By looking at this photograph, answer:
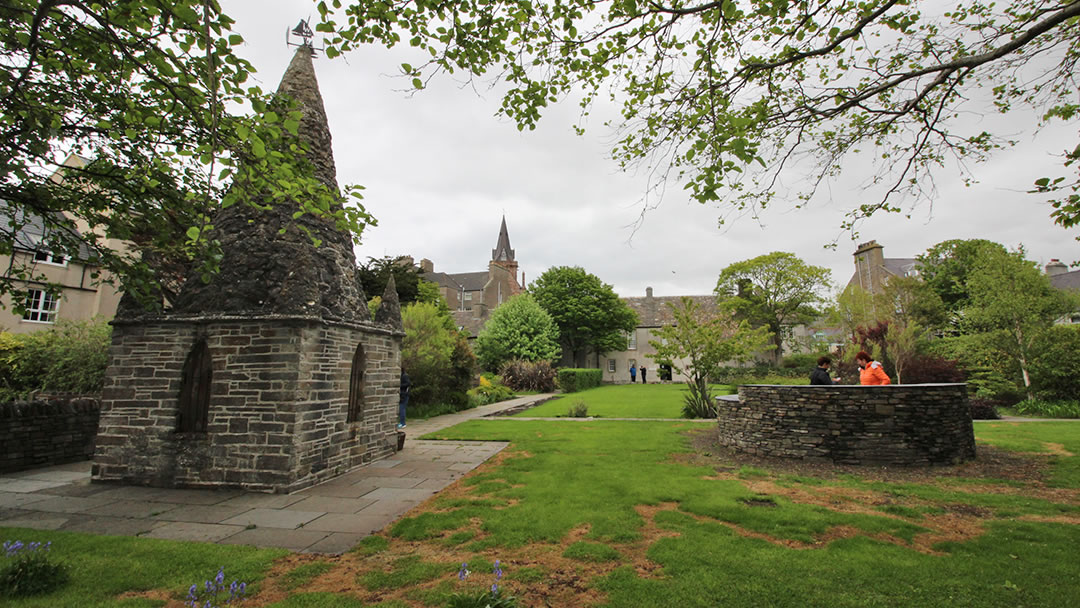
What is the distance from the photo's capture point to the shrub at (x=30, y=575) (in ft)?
12.1

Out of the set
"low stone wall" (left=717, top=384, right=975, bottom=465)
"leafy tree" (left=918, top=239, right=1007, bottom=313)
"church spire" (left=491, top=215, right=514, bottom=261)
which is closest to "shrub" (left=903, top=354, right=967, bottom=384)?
"low stone wall" (left=717, top=384, right=975, bottom=465)

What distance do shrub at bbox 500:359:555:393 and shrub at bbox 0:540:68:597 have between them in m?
26.0

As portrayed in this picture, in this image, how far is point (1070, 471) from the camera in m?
8.00

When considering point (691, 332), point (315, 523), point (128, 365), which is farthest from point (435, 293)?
point (315, 523)

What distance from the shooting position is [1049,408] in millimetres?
16531

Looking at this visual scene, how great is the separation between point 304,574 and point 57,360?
14925mm

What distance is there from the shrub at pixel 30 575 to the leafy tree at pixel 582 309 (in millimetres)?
40166

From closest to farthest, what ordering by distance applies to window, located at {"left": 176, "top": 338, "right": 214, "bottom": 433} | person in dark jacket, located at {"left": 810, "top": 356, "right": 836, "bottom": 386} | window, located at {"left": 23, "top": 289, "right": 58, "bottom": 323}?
1. window, located at {"left": 176, "top": 338, "right": 214, "bottom": 433}
2. person in dark jacket, located at {"left": 810, "top": 356, "right": 836, "bottom": 386}
3. window, located at {"left": 23, "top": 289, "right": 58, "bottom": 323}

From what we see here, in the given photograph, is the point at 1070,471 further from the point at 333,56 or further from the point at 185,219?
the point at 185,219

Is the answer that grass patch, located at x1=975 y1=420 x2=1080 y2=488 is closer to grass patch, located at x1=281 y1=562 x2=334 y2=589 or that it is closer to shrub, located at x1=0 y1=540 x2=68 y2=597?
grass patch, located at x1=281 y1=562 x2=334 y2=589

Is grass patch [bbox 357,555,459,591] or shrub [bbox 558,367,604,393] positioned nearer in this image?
grass patch [bbox 357,555,459,591]

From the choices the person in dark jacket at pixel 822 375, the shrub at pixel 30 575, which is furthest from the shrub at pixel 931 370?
the shrub at pixel 30 575

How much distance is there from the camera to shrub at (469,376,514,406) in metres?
22.0

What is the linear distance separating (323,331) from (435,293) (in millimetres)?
31485
